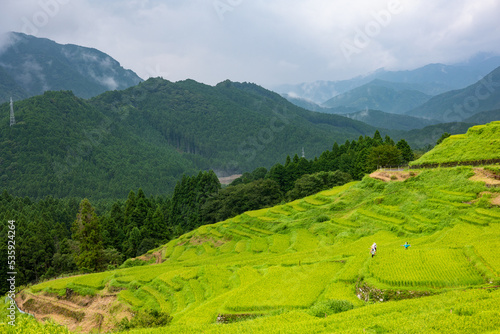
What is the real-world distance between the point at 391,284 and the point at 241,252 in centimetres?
2244

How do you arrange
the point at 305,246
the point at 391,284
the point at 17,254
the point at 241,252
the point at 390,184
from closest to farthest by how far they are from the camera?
the point at 391,284, the point at 305,246, the point at 241,252, the point at 390,184, the point at 17,254

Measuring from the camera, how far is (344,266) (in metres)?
23.0

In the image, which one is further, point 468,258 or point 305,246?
point 305,246

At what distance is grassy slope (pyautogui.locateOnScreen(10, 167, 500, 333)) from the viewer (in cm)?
1409

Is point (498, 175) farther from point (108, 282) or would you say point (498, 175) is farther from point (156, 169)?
point (156, 169)

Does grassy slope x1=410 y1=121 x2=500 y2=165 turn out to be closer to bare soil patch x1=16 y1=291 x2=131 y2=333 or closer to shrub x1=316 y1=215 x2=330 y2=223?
shrub x1=316 y1=215 x2=330 y2=223

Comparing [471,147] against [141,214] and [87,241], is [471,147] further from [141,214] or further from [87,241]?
[141,214]

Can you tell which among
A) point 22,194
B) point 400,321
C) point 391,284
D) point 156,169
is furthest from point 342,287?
point 156,169

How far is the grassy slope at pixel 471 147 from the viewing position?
127ft

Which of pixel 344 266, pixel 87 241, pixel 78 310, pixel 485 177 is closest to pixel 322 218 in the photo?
pixel 485 177

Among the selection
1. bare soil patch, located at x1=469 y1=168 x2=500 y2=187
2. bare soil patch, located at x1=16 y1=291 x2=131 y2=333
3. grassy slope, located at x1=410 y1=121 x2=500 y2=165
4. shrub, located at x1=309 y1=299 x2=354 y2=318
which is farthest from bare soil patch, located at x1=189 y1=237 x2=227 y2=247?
bare soil patch, located at x1=469 y1=168 x2=500 y2=187

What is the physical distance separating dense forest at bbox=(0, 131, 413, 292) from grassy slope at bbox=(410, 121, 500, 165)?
36.4ft

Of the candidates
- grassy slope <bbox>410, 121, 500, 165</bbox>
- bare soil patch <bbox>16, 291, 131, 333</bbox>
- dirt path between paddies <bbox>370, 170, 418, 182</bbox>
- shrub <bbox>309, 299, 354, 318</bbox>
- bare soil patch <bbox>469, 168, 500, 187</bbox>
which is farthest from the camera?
dirt path between paddies <bbox>370, 170, 418, 182</bbox>

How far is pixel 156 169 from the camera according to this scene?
513 ft
